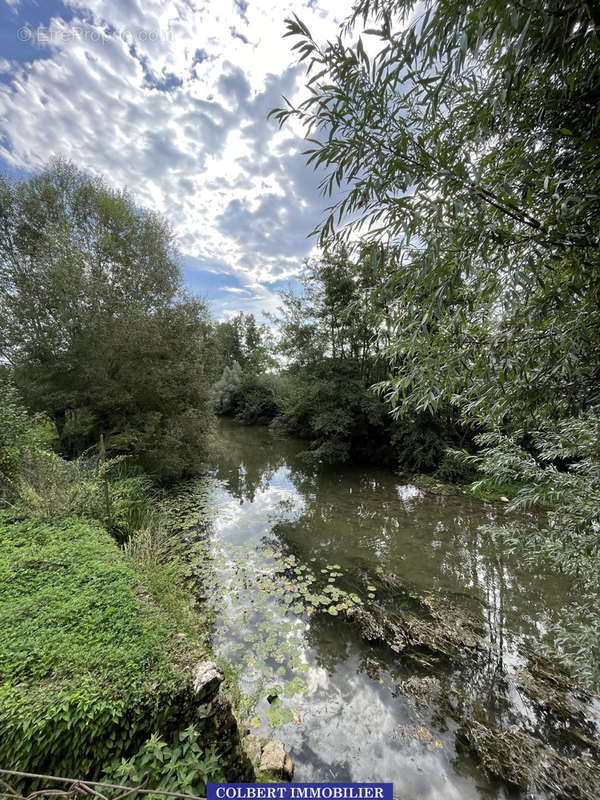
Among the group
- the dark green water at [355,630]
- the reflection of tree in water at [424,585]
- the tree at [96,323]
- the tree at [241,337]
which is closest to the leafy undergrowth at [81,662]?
the dark green water at [355,630]

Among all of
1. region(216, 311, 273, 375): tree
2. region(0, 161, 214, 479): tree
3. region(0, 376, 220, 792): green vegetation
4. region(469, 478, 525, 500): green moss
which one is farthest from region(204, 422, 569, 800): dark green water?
region(216, 311, 273, 375): tree

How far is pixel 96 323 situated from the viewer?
704 cm

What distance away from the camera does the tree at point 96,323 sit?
22.7ft

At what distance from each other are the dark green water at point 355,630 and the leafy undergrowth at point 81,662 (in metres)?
1.05

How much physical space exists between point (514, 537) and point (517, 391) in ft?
4.76

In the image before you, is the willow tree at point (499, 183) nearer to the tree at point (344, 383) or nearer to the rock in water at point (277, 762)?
the rock in water at point (277, 762)

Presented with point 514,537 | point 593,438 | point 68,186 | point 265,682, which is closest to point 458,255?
point 593,438

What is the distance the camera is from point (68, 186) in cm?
788

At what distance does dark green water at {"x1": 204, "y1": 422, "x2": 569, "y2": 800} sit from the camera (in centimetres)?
209

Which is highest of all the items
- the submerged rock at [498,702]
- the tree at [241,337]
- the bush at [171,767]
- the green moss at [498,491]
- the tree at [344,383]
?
the tree at [241,337]

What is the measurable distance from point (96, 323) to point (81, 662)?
7295mm

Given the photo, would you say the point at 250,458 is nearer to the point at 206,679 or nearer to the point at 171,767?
the point at 206,679

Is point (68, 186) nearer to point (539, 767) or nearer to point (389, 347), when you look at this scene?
point (389, 347)

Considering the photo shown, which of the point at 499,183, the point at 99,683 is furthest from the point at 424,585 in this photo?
the point at 499,183
